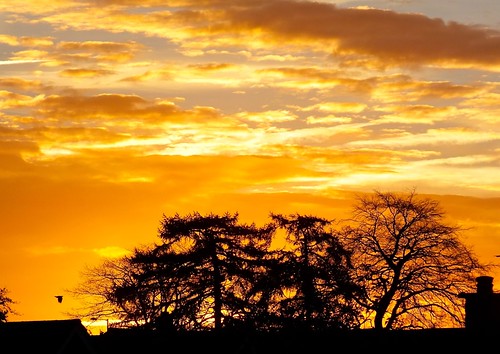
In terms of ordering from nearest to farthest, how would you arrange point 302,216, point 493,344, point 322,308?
point 493,344, point 322,308, point 302,216

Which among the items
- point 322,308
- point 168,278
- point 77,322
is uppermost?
point 168,278

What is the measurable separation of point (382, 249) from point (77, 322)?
32.7 metres

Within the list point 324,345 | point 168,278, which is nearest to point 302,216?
point 168,278

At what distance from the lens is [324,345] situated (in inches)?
2479

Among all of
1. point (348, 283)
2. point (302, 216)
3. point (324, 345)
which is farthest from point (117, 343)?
point (302, 216)

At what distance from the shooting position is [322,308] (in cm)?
7175

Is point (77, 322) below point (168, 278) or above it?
below

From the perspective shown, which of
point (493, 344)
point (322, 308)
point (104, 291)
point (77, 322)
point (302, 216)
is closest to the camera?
point (77, 322)

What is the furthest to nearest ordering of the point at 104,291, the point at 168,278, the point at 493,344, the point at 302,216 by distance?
the point at 104,291
the point at 168,278
the point at 302,216
the point at 493,344

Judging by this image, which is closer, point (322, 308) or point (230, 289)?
point (322, 308)

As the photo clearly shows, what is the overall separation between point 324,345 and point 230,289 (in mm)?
23208

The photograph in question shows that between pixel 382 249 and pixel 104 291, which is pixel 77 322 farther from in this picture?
pixel 104 291

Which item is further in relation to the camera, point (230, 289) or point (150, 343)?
point (230, 289)

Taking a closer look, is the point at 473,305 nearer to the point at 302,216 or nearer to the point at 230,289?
the point at 302,216
